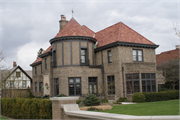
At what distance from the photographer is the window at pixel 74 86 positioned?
81.3 feet

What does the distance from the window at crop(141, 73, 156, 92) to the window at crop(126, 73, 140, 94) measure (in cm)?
86

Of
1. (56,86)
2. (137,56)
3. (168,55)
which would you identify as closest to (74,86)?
(56,86)

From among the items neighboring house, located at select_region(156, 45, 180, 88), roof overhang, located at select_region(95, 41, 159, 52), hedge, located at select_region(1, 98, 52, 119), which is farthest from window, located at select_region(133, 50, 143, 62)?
hedge, located at select_region(1, 98, 52, 119)

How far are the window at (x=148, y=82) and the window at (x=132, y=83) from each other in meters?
0.86

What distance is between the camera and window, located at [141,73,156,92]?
24703 millimetres

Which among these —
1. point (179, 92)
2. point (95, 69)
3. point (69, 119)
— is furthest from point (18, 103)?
point (179, 92)

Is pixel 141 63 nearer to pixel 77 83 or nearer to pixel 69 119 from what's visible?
→ pixel 77 83

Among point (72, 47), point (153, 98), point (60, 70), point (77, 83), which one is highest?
point (72, 47)

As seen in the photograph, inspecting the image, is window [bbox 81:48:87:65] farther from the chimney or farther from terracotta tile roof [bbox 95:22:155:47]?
the chimney

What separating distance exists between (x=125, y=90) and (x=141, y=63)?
152 inches

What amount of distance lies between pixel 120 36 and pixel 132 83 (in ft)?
19.7

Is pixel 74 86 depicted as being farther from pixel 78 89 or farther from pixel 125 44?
pixel 125 44

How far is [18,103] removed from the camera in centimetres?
1548

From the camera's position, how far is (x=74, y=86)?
982 inches
